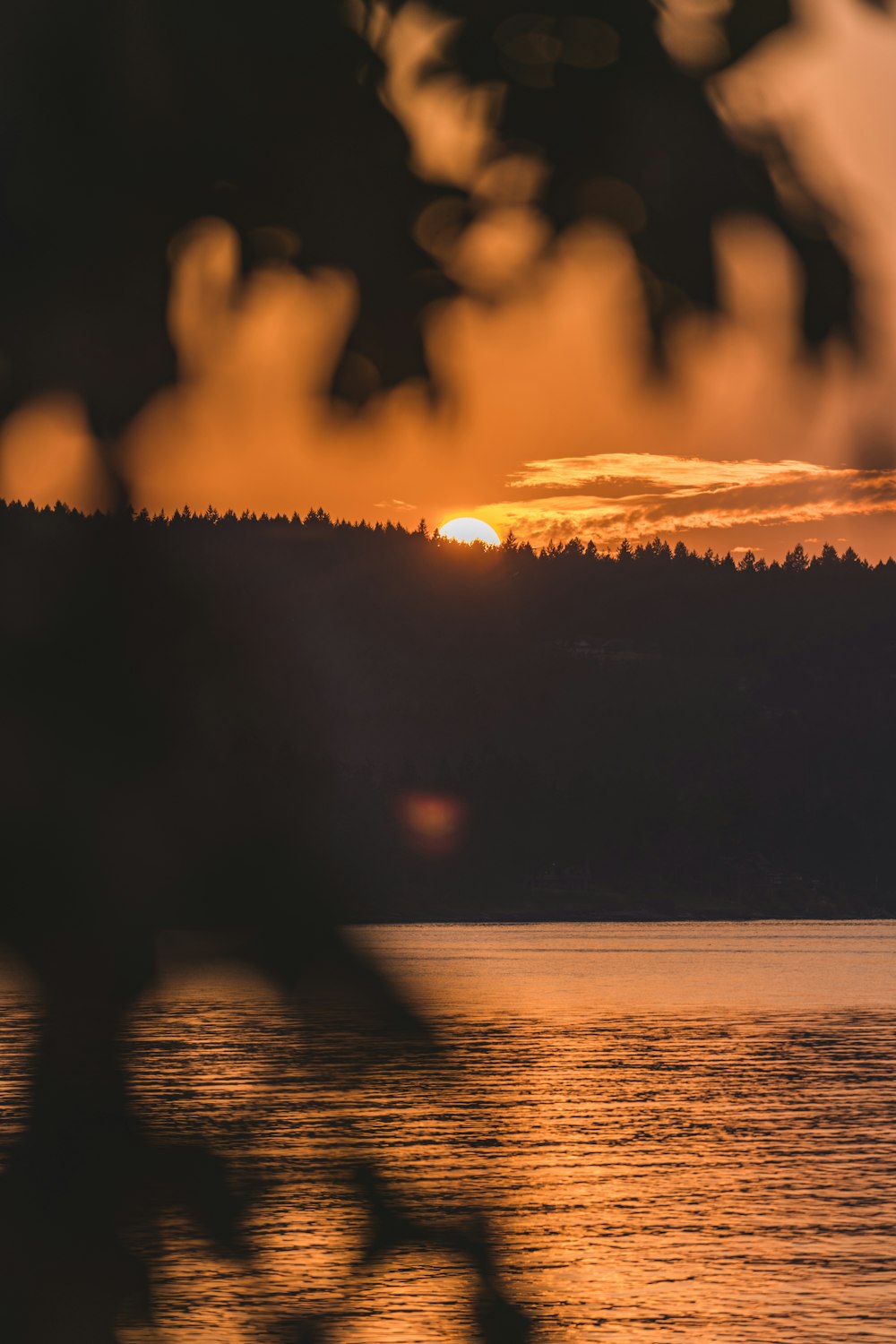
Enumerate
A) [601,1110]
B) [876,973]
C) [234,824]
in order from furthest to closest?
[876,973]
[601,1110]
[234,824]

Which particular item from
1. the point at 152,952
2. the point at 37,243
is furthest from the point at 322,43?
the point at 152,952

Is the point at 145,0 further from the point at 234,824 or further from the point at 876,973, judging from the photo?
the point at 876,973

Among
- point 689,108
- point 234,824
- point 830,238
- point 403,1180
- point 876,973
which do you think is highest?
point 689,108

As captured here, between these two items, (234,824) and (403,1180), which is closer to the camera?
(403,1180)

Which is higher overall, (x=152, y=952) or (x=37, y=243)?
(x=37, y=243)

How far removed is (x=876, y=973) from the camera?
5566 inches

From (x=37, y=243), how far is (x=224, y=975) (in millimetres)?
1716

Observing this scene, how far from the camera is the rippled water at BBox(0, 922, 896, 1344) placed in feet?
12.4

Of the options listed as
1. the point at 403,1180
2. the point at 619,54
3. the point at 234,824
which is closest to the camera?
the point at 403,1180

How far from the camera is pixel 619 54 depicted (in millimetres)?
4234

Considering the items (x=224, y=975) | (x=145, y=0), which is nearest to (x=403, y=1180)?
(x=224, y=975)

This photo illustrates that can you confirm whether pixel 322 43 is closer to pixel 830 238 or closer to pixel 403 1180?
pixel 830 238

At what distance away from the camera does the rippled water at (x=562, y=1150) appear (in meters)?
3.78

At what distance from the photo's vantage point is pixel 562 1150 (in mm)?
48875
